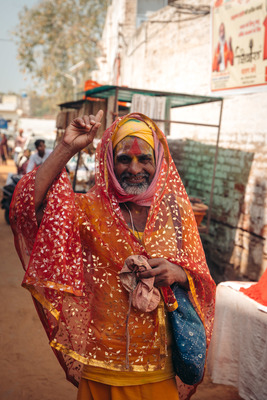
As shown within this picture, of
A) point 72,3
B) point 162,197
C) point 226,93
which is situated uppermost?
point 72,3

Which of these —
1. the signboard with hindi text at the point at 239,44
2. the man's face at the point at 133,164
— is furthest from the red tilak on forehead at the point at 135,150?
the signboard with hindi text at the point at 239,44

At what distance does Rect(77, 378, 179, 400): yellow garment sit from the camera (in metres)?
1.87

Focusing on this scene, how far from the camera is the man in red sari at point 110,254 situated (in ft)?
5.85

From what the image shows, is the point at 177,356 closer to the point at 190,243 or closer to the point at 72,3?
the point at 190,243

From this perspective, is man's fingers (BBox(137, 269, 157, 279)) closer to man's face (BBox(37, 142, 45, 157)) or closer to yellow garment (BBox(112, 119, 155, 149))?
yellow garment (BBox(112, 119, 155, 149))

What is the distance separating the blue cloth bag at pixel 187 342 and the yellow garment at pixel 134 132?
28.4 inches

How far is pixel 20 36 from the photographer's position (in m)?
30.7

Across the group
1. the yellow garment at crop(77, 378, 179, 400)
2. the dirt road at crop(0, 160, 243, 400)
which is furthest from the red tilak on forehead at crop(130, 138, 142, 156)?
the dirt road at crop(0, 160, 243, 400)

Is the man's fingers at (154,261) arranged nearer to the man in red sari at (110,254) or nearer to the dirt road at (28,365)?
the man in red sari at (110,254)

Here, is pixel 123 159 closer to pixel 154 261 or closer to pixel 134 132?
pixel 134 132

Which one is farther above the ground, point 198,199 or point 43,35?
point 43,35

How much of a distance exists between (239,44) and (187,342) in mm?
5257

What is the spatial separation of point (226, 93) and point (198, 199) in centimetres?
171

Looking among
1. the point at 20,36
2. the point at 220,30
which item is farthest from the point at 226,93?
the point at 20,36
